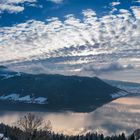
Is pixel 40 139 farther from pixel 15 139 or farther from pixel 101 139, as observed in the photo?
pixel 101 139

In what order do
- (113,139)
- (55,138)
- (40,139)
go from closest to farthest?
1. (40,139)
2. (113,139)
3. (55,138)

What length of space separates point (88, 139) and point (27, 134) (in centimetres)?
6546

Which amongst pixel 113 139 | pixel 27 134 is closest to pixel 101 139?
pixel 113 139

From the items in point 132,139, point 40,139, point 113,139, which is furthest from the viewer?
point 113,139

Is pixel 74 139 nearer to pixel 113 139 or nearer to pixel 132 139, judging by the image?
pixel 113 139

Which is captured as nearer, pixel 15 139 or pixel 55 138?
pixel 15 139

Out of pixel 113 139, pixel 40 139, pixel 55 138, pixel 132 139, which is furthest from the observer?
pixel 55 138

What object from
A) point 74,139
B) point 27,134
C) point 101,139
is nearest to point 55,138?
point 74,139

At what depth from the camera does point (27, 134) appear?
90938 mm

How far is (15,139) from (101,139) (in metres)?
38.5

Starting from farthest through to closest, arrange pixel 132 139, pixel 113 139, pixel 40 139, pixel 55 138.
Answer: pixel 55 138 < pixel 113 139 < pixel 132 139 < pixel 40 139

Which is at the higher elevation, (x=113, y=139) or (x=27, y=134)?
(x=27, y=134)

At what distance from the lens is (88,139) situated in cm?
15212

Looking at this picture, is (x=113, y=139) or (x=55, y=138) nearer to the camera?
(x=113, y=139)
